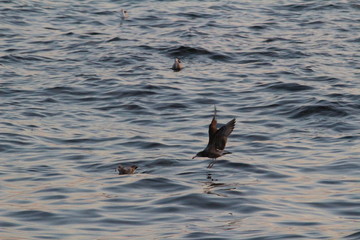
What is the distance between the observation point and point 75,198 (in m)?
11.2

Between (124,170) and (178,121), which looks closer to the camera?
(124,170)

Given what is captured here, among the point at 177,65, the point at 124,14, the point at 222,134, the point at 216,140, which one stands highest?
the point at 222,134

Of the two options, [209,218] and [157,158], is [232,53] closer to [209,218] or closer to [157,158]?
[157,158]

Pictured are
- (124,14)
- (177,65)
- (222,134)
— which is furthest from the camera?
(124,14)

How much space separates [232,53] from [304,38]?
2.71 metres

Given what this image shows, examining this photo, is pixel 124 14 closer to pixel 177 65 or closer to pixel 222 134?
pixel 177 65

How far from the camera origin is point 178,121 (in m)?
16.1

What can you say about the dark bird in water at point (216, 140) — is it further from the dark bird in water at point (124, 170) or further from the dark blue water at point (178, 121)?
the dark bird in water at point (124, 170)

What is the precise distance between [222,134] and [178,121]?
363cm

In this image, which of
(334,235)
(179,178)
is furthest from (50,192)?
(334,235)

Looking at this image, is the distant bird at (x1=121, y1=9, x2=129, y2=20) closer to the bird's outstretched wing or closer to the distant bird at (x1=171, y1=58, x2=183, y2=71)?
the distant bird at (x1=171, y1=58, x2=183, y2=71)

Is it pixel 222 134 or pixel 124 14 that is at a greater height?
pixel 222 134

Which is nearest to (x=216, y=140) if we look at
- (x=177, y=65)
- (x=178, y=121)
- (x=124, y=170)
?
(x=124, y=170)

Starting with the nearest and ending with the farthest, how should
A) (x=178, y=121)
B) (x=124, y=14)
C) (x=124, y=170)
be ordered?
(x=124, y=170), (x=178, y=121), (x=124, y=14)
